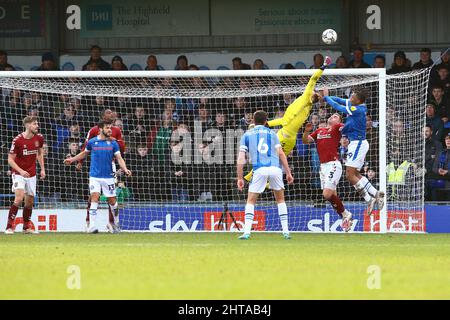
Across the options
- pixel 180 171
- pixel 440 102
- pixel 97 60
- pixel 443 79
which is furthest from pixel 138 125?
pixel 443 79

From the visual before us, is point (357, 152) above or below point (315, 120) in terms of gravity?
below

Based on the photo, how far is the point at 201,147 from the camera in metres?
22.3

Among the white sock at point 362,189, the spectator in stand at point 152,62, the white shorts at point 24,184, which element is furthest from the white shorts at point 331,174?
the spectator in stand at point 152,62

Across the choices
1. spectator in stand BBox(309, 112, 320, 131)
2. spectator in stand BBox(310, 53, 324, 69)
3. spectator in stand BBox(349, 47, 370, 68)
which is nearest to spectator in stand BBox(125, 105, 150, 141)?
spectator in stand BBox(309, 112, 320, 131)

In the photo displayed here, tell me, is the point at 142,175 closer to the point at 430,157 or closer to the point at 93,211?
the point at 93,211

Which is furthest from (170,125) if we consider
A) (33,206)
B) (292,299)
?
(292,299)

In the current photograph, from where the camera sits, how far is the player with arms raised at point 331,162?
19.5 meters

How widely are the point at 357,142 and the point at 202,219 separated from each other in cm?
400

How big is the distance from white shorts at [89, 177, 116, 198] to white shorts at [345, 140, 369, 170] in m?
4.51

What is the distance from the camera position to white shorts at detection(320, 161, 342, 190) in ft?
64.0

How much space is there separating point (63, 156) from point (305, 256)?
1034 centimetres

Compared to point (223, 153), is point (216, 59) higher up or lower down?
higher up
